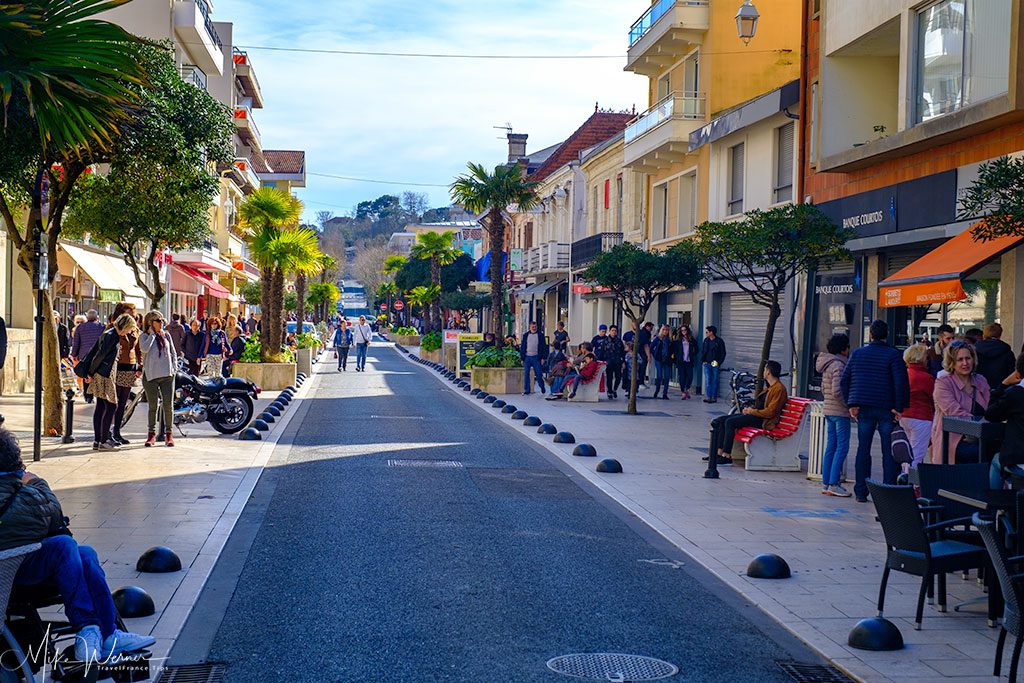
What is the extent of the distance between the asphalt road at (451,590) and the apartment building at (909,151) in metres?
6.59

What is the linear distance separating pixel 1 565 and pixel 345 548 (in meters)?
4.48

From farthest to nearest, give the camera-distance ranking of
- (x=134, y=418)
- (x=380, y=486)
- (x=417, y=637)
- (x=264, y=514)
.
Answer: (x=134, y=418) < (x=380, y=486) < (x=264, y=514) < (x=417, y=637)

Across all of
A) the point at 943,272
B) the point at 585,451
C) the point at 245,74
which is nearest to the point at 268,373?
the point at 585,451

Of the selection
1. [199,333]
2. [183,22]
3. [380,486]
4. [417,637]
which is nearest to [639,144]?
[199,333]

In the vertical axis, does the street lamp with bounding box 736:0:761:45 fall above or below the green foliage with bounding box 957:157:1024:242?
above

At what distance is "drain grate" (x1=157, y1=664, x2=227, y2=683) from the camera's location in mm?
5605

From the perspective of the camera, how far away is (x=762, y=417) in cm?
1417

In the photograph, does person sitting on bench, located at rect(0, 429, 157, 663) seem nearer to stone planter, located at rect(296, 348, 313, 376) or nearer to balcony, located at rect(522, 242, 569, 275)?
stone planter, located at rect(296, 348, 313, 376)

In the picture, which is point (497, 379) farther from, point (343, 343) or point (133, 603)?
point (133, 603)

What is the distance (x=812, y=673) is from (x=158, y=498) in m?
7.09

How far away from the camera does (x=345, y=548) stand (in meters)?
8.87

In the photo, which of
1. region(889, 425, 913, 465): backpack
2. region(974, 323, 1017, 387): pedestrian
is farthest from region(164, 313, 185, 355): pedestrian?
region(974, 323, 1017, 387): pedestrian

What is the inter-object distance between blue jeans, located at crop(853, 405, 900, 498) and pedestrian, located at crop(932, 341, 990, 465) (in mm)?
1186

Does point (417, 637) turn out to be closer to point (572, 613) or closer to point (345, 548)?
point (572, 613)
